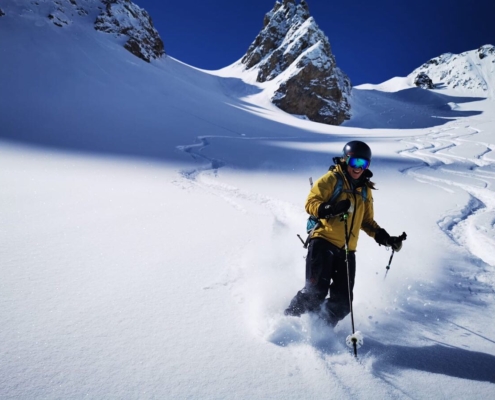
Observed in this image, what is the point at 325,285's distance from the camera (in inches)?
115

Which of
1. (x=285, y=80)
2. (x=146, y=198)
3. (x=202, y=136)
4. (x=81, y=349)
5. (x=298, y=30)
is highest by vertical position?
(x=298, y=30)

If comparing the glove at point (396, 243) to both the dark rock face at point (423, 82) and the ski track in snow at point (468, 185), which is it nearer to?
the ski track in snow at point (468, 185)

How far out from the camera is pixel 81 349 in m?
2.29

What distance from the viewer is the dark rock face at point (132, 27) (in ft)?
133

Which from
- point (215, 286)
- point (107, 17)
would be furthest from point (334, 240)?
→ point (107, 17)

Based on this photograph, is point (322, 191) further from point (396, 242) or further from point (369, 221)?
point (396, 242)

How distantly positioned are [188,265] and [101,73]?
28016mm

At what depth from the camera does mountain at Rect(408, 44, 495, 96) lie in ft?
295

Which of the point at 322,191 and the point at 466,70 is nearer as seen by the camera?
the point at 322,191

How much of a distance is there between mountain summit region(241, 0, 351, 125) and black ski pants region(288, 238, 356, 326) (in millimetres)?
54425

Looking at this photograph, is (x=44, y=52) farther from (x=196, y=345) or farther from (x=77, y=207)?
(x=196, y=345)

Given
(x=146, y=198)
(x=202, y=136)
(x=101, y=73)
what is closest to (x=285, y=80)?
(x=101, y=73)

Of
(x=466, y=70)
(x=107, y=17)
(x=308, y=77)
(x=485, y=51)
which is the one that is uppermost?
(x=485, y=51)

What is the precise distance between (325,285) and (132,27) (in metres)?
52.3
